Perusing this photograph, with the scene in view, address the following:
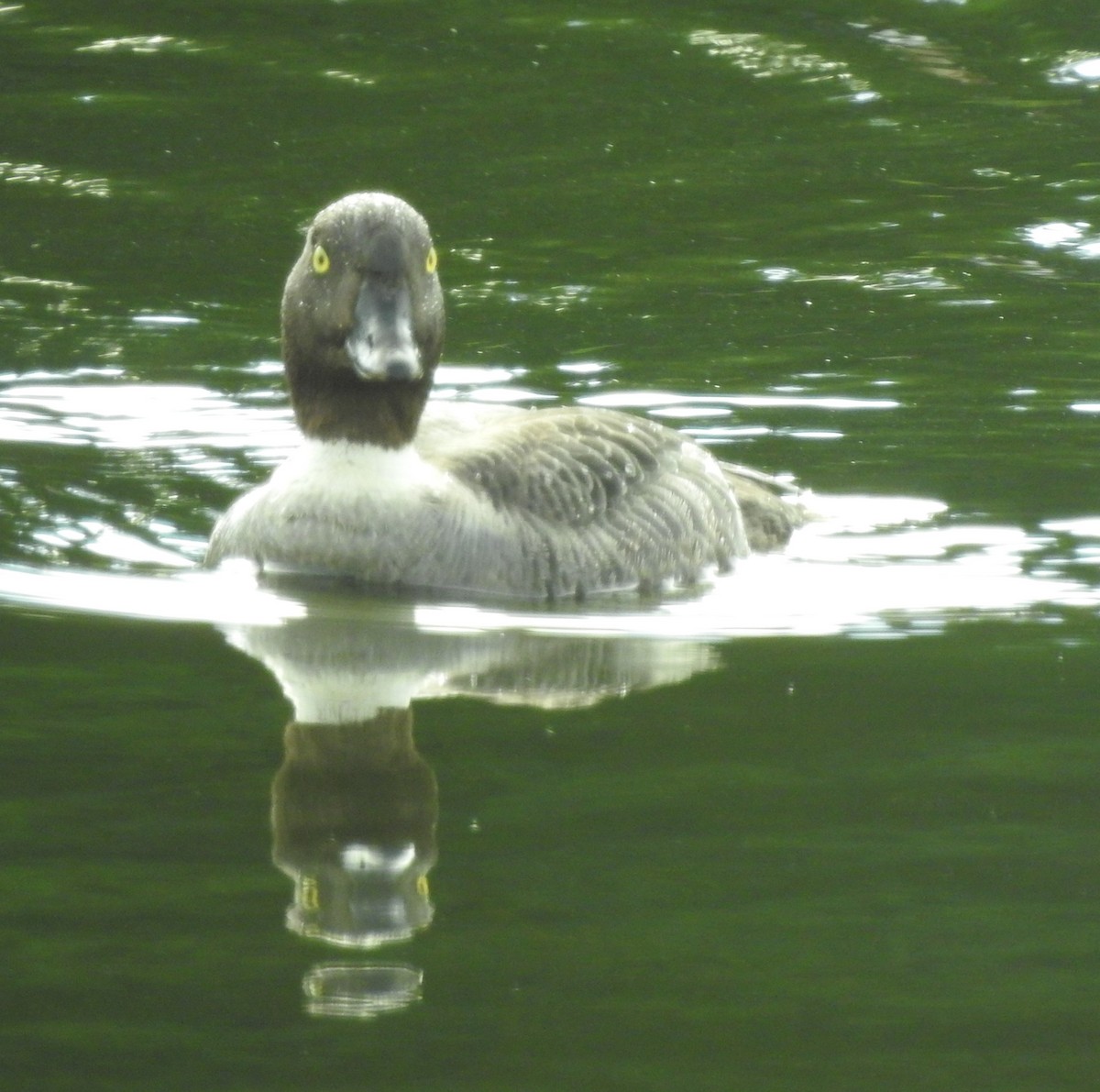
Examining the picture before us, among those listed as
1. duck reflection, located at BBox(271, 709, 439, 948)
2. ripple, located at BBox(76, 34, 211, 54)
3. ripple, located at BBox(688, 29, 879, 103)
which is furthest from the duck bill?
ripple, located at BBox(76, 34, 211, 54)

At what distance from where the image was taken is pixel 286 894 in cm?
561

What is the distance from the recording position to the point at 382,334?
8.91 m

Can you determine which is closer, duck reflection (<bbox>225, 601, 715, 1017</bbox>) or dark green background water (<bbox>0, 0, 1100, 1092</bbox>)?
dark green background water (<bbox>0, 0, 1100, 1092</bbox>)

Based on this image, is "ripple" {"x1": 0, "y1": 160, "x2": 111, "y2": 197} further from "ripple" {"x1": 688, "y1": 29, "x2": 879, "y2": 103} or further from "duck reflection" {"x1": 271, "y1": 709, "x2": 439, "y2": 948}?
"duck reflection" {"x1": 271, "y1": 709, "x2": 439, "y2": 948}

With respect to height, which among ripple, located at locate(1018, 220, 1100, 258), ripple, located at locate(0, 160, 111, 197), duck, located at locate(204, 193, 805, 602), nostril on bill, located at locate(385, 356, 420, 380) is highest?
nostril on bill, located at locate(385, 356, 420, 380)

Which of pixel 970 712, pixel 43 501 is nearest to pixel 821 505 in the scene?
pixel 43 501

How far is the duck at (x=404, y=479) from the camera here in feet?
29.6

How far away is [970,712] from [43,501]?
17.0 feet

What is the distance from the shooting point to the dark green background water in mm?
5012

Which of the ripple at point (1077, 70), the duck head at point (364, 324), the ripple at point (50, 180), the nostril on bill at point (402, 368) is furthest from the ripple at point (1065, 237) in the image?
the nostril on bill at point (402, 368)

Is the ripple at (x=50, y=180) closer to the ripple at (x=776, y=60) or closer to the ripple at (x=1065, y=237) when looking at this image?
the ripple at (x=776, y=60)

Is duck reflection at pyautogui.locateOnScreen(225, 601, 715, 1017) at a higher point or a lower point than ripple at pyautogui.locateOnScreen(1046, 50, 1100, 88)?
higher

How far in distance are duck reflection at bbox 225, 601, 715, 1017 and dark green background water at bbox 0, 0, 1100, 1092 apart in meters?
0.07

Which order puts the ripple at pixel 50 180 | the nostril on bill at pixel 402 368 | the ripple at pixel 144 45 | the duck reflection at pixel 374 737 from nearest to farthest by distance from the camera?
the duck reflection at pixel 374 737, the nostril on bill at pixel 402 368, the ripple at pixel 50 180, the ripple at pixel 144 45
